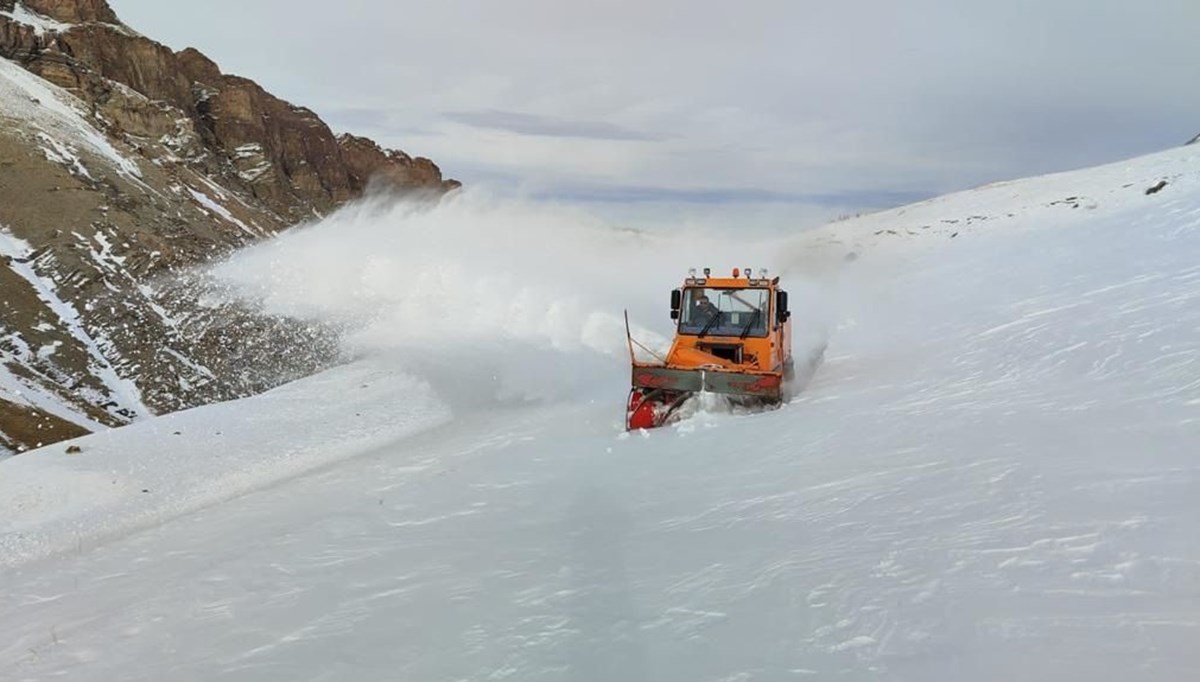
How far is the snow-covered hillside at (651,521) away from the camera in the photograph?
443 cm

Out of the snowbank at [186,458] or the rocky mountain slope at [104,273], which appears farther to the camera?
the rocky mountain slope at [104,273]

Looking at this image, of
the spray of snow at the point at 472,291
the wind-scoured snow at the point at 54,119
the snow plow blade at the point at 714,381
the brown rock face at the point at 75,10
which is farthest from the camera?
the brown rock face at the point at 75,10

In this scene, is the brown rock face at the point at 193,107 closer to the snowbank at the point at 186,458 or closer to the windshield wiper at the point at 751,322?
the snowbank at the point at 186,458

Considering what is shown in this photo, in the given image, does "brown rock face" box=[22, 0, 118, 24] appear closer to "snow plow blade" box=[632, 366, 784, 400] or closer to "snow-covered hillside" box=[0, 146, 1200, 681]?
"snow-covered hillside" box=[0, 146, 1200, 681]

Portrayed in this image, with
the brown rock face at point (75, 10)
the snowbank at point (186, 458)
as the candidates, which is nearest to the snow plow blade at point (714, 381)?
the snowbank at point (186, 458)

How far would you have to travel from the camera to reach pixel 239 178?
60812 millimetres

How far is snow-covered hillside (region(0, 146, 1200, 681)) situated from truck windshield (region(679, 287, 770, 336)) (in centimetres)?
168

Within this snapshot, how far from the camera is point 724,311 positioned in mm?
13625

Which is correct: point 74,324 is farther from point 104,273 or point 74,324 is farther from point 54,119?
point 54,119

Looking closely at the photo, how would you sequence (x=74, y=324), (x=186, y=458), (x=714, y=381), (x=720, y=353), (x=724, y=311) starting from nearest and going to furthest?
(x=186, y=458) → (x=714, y=381) → (x=720, y=353) → (x=724, y=311) → (x=74, y=324)

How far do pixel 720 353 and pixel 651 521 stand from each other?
250 inches

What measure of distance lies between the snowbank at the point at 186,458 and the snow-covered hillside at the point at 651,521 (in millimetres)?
48

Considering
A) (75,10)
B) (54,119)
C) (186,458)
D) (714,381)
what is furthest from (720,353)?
(75,10)

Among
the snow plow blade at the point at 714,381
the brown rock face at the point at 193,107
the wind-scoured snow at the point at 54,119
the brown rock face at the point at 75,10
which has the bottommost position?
the snow plow blade at the point at 714,381
